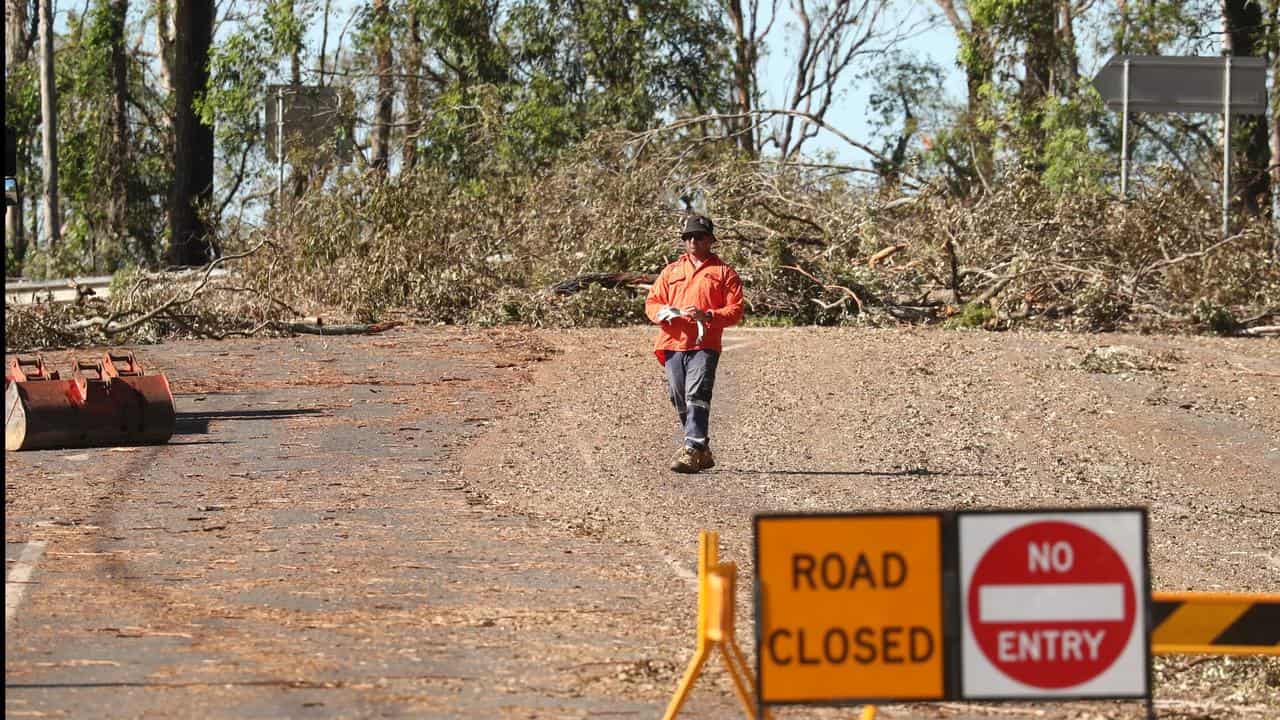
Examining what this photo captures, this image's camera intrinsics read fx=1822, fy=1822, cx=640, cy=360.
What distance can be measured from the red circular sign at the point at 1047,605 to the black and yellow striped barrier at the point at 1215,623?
372mm

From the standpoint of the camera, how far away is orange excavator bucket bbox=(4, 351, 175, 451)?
13.5 m

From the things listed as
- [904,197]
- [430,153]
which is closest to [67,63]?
[430,153]

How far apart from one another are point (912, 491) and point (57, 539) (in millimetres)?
5307

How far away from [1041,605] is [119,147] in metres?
45.8

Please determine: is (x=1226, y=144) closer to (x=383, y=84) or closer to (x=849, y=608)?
(x=849, y=608)

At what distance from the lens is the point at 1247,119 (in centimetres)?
3009

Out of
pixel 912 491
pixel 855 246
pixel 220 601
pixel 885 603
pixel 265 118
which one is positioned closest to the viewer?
pixel 885 603

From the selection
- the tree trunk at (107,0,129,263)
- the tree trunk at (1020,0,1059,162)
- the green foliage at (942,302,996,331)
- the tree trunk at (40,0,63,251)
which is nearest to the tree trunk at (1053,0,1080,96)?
the tree trunk at (1020,0,1059,162)

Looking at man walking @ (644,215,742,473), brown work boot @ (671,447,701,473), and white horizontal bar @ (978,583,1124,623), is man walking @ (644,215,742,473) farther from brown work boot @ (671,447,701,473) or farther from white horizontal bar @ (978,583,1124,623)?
white horizontal bar @ (978,583,1124,623)

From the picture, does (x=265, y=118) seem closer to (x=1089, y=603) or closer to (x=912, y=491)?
(x=912, y=491)

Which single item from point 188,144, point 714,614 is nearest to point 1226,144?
point 714,614

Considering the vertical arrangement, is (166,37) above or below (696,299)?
above

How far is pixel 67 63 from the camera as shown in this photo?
50375mm

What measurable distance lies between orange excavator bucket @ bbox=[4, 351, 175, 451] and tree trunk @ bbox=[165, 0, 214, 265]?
20.5 meters
